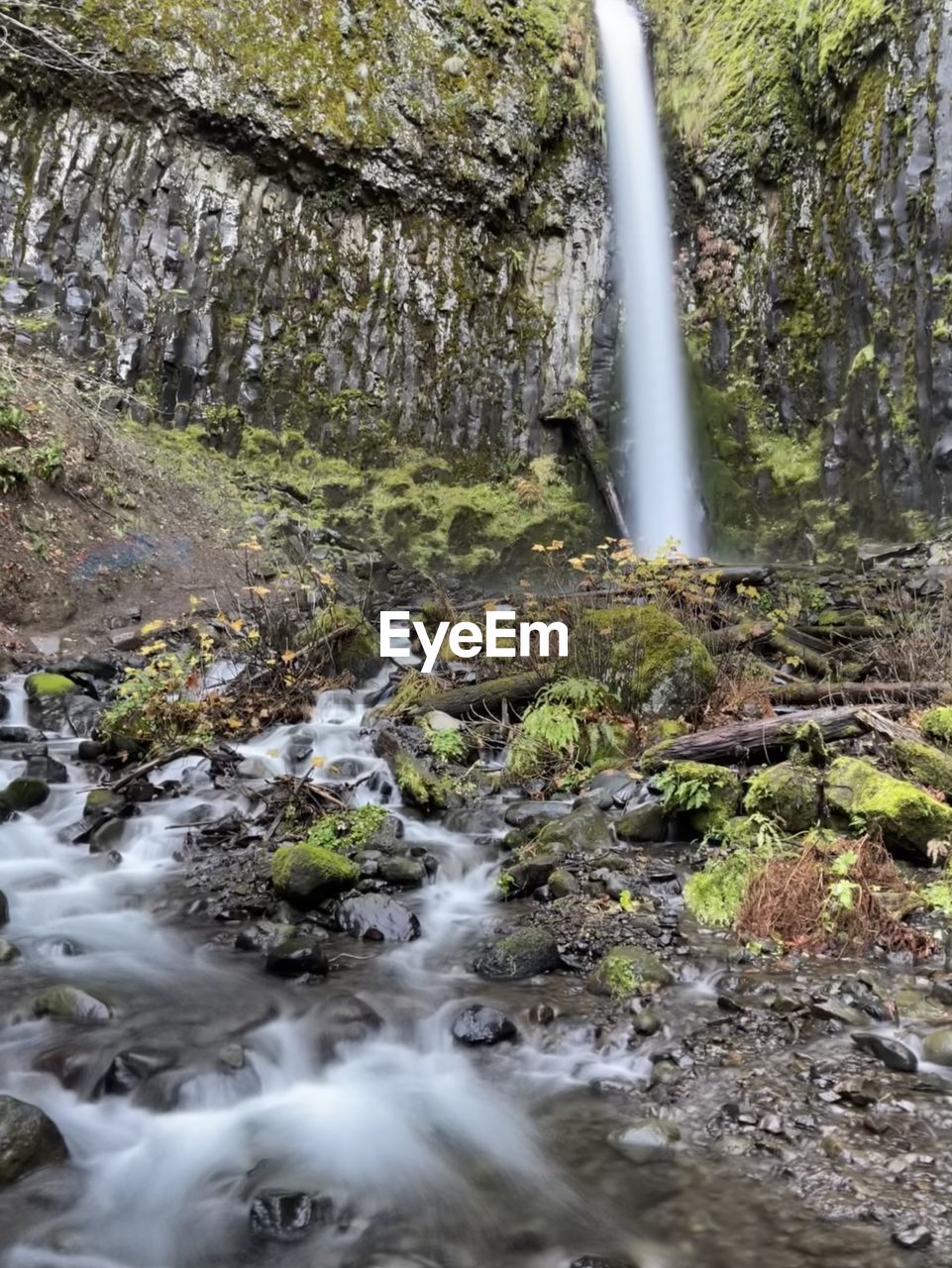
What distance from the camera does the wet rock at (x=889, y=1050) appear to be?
2.94 meters

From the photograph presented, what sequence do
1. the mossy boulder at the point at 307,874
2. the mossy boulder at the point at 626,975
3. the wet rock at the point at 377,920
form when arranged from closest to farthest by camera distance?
the mossy boulder at the point at 626,975 < the wet rock at the point at 377,920 < the mossy boulder at the point at 307,874

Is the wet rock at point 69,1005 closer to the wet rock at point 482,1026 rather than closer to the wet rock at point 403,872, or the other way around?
the wet rock at point 482,1026

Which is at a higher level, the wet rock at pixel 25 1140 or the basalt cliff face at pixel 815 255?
the basalt cliff face at pixel 815 255

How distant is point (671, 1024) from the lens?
3328 millimetres

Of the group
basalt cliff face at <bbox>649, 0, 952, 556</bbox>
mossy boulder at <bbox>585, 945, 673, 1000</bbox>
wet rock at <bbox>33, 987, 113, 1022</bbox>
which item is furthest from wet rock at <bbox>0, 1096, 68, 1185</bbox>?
basalt cliff face at <bbox>649, 0, 952, 556</bbox>

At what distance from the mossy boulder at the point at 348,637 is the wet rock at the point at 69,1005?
16.1 feet

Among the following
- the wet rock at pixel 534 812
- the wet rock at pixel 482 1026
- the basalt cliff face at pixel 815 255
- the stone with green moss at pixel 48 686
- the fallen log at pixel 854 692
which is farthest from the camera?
the basalt cliff face at pixel 815 255

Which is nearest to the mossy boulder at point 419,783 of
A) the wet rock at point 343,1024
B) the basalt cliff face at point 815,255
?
the wet rock at point 343,1024

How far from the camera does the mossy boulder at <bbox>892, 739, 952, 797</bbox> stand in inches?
190

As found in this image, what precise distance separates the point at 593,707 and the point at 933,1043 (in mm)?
3910

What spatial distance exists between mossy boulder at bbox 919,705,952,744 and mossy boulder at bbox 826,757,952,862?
3.10 ft

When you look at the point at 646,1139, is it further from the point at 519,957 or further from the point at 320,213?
the point at 320,213

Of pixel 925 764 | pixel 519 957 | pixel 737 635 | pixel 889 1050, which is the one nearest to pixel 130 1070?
pixel 519 957

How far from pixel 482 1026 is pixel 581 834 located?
1827mm
